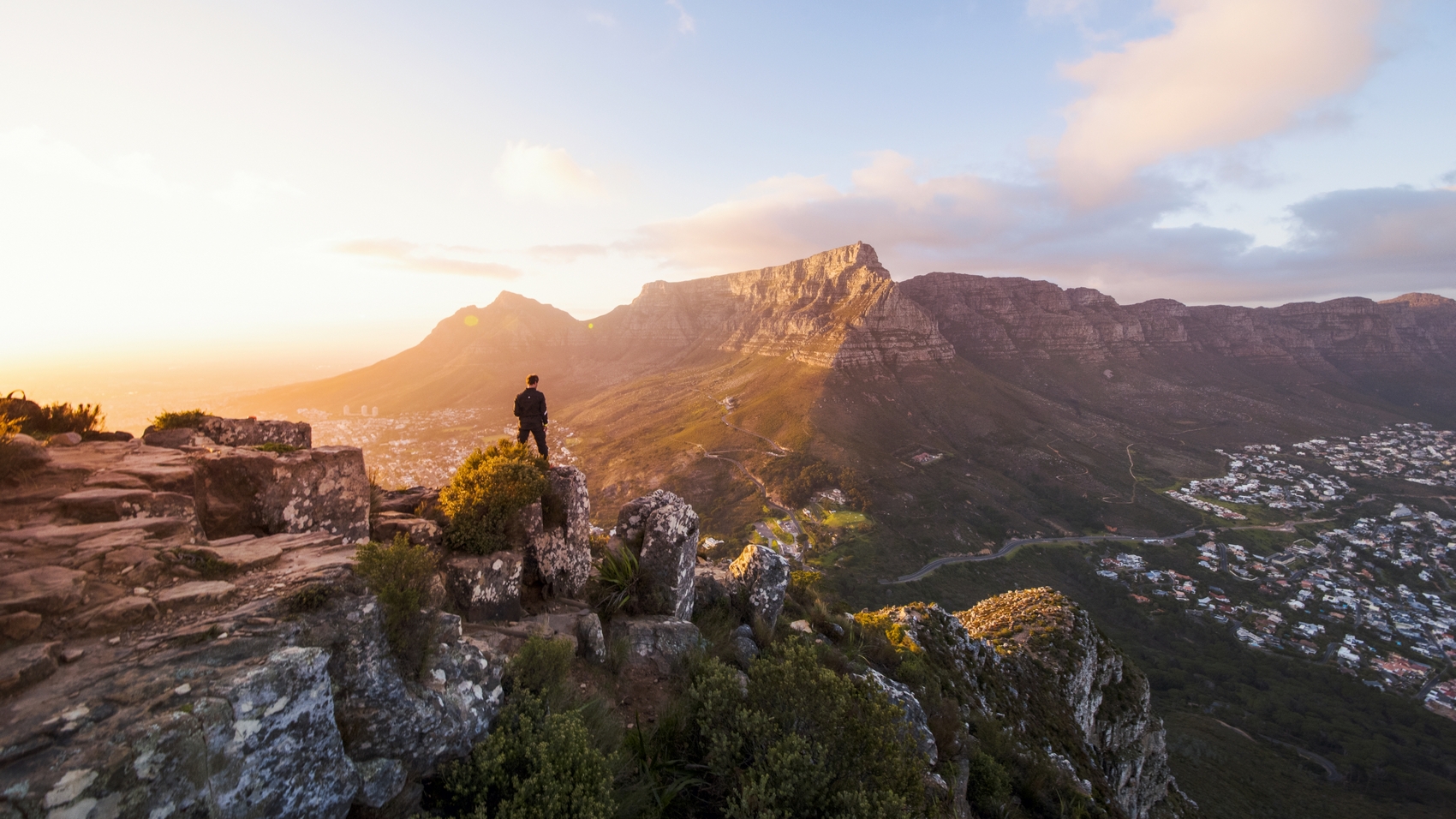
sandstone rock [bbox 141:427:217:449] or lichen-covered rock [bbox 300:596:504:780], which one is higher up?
sandstone rock [bbox 141:427:217:449]

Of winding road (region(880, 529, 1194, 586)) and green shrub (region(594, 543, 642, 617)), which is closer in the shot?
green shrub (region(594, 543, 642, 617))

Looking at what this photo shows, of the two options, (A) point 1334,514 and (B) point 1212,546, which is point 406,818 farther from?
(A) point 1334,514

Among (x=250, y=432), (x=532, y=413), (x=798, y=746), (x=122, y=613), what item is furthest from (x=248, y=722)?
(x=250, y=432)

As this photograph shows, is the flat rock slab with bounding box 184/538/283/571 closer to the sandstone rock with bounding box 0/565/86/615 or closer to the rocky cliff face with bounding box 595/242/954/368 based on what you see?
the sandstone rock with bounding box 0/565/86/615

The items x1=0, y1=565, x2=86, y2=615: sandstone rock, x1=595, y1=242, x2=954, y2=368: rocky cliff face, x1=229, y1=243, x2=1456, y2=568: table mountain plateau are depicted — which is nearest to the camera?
x1=0, y1=565, x2=86, y2=615: sandstone rock

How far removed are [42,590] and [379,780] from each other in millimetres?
3702

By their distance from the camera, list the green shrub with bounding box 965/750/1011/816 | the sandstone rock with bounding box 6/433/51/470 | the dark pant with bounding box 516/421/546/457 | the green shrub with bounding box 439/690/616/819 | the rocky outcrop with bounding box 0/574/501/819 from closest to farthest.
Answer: the rocky outcrop with bounding box 0/574/501/819
the green shrub with bounding box 439/690/616/819
the sandstone rock with bounding box 6/433/51/470
the green shrub with bounding box 965/750/1011/816
the dark pant with bounding box 516/421/546/457

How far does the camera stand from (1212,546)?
278 ft

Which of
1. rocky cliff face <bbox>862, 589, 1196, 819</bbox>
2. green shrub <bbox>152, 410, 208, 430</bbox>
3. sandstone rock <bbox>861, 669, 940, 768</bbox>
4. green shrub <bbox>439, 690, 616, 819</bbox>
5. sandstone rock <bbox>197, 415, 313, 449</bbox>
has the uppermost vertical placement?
green shrub <bbox>152, 410, 208, 430</bbox>

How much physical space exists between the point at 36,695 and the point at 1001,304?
218242 mm

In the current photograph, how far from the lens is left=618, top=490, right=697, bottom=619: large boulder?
36.6 feet

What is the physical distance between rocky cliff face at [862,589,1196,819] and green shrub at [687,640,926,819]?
10.5 metres

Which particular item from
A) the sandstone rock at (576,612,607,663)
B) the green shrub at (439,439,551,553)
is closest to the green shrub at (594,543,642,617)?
the sandstone rock at (576,612,607,663)

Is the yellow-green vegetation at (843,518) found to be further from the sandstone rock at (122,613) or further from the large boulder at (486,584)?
the sandstone rock at (122,613)
